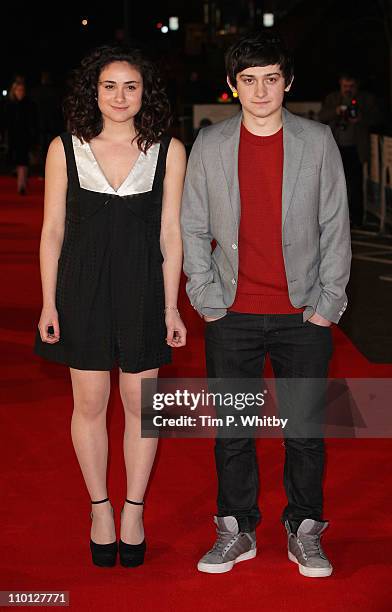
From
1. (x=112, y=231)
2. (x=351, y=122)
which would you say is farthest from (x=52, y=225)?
(x=351, y=122)

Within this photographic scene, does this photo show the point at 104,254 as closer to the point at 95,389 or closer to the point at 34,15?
the point at 95,389

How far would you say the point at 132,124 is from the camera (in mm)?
4738

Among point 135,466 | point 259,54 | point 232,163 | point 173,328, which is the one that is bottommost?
point 135,466

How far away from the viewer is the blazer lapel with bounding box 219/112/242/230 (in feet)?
15.1

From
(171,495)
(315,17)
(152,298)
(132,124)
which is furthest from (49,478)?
(315,17)

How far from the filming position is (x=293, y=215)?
457 centimetres

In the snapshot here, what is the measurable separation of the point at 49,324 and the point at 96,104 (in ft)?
2.72

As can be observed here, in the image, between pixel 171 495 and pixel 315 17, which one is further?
pixel 315 17

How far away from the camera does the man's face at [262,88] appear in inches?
177

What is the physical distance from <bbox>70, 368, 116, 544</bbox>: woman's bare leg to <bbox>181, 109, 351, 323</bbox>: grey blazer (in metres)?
0.54

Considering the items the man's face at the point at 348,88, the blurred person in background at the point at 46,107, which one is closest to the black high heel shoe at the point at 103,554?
the man's face at the point at 348,88

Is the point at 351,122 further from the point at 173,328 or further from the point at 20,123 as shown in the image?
the point at 173,328

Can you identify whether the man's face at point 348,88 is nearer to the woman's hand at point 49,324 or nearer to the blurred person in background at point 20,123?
the blurred person in background at point 20,123

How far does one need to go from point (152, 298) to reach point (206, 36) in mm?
58388
